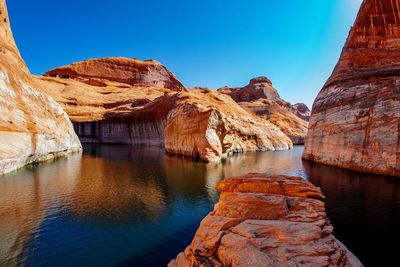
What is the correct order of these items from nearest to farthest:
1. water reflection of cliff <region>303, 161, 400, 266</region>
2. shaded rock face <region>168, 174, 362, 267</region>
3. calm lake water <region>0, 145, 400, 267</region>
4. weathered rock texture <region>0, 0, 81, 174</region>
→ shaded rock face <region>168, 174, 362, 267</region> → calm lake water <region>0, 145, 400, 267</region> → water reflection of cliff <region>303, 161, 400, 266</region> → weathered rock texture <region>0, 0, 81, 174</region>

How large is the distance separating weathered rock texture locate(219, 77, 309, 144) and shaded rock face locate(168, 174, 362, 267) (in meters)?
87.2

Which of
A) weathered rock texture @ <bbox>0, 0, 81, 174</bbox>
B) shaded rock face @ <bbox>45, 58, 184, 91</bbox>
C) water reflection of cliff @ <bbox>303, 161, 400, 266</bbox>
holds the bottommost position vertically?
water reflection of cliff @ <bbox>303, 161, 400, 266</bbox>

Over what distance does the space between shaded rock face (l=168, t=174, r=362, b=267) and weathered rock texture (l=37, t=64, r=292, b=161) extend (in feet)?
90.8

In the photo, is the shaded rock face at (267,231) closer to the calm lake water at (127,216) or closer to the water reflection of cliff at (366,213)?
the calm lake water at (127,216)

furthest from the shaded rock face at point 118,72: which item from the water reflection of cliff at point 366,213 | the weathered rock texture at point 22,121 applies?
the water reflection of cliff at point 366,213

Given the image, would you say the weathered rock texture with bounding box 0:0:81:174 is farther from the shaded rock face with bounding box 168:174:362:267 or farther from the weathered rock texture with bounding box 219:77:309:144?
the weathered rock texture with bounding box 219:77:309:144

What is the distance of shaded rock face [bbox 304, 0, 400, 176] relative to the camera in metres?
26.5

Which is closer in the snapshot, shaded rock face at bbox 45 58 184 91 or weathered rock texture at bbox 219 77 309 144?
weathered rock texture at bbox 219 77 309 144

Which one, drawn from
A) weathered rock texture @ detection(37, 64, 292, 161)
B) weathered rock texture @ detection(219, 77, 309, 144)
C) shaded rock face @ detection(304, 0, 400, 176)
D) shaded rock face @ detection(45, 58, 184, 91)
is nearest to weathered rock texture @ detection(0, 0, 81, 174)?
weathered rock texture @ detection(37, 64, 292, 161)

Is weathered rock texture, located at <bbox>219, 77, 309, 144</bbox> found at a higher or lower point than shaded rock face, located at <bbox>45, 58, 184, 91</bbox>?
lower

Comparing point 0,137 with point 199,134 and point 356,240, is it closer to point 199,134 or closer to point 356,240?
point 199,134

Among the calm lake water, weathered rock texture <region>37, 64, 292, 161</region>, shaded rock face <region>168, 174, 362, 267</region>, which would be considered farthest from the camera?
weathered rock texture <region>37, 64, 292, 161</region>

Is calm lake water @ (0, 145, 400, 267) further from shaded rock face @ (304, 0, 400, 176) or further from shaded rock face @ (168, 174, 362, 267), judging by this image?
shaded rock face @ (304, 0, 400, 176)

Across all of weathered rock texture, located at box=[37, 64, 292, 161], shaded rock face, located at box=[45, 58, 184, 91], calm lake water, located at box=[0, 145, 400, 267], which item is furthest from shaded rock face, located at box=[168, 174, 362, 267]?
shaded rock face, located at box=[45, 58, 184, 91]
